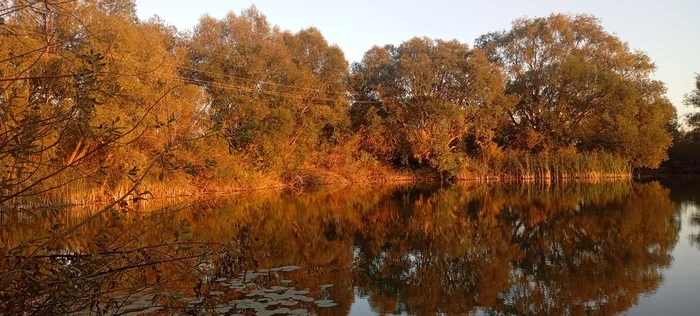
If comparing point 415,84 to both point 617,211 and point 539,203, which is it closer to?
point 539,203

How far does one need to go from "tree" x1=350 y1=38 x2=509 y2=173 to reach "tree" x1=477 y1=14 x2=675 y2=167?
358 centimetres

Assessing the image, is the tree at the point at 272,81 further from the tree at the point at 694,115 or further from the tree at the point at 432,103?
the tree at the point at 694,115

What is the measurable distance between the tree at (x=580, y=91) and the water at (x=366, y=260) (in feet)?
57.9

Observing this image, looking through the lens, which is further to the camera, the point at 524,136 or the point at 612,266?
the point at 524,136

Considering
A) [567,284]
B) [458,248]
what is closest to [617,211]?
[458,248]

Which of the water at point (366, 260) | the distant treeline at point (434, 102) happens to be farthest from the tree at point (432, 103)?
the water at point (366, 260)

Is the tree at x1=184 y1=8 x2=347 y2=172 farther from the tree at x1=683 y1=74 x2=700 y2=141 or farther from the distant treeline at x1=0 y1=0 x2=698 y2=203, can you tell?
Result: the tree at x1=683 y1=74 x2=700 y2=141

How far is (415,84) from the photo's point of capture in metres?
36.8

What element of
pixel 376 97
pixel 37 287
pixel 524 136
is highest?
pixel 376 97

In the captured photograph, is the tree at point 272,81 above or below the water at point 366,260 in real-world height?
above

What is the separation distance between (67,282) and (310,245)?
1066 cm

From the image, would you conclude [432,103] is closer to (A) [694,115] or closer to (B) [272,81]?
(B) [272,81]

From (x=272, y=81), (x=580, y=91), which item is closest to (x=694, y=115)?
(x=580, y=91)

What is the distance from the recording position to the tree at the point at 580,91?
122 ft
